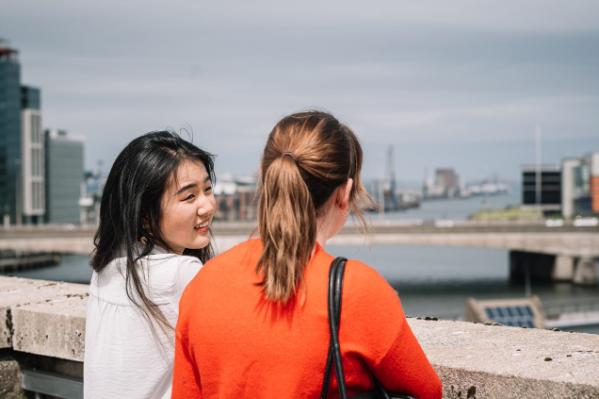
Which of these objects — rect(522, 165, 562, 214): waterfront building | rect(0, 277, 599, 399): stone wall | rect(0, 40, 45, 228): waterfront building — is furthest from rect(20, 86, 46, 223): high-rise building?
rect(0, 277, 599, 399): stone wall

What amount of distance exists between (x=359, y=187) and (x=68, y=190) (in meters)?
178

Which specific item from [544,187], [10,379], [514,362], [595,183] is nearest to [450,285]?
[10,379]

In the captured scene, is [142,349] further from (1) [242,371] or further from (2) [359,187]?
(2) [359,187]

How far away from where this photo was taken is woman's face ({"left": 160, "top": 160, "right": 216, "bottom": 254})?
2756 mm

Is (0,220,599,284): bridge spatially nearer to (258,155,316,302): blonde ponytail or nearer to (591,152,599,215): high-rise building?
(258,155,316,302): blonde ponytail

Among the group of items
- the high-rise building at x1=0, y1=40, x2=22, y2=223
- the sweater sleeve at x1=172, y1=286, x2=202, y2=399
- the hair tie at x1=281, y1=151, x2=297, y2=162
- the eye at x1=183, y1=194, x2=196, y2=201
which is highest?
the high-rise building at x1=0, y1=40, x2=22, y2=223

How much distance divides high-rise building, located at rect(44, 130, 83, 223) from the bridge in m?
109

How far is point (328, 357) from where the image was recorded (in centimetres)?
201

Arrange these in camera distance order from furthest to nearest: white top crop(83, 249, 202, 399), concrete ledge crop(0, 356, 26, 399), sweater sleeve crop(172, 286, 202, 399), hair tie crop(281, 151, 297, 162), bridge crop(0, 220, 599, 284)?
bridge crop(0, 220, 599, 284) → concrete ledge crop(0, 356, 26, 399) → white top crop(83, 249, 202, 399) → sweater sleeve crop(172, 286, 202, 399) → hair tie crop(281, 151, 297, 162)

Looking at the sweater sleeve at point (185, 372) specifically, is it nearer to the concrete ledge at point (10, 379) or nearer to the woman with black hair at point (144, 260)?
the woman with black hair at point (144, 260)

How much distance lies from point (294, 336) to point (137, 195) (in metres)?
0.92

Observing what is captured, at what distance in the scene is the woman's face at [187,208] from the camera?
2756 mm

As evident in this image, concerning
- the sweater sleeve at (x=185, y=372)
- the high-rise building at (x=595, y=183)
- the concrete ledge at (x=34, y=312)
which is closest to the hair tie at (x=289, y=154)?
the sweater sleeve at (x=185, y=372)

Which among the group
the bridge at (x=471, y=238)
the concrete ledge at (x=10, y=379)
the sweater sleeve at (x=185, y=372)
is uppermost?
the sweater sleeve at (x=185, y=372)
